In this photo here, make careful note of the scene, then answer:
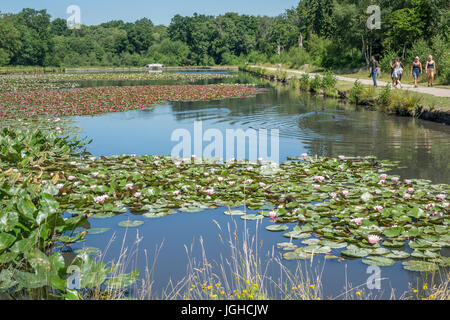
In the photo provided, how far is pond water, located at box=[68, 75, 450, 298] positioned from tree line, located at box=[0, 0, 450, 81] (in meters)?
12.5

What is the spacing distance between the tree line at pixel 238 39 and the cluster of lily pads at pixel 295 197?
24174 mm

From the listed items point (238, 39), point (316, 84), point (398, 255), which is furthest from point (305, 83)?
point (238, 39)

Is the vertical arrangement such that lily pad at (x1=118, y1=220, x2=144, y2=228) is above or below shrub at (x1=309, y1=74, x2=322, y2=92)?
below

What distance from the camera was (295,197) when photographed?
21.9 ft

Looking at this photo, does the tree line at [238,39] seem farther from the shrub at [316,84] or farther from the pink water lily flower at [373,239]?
the pink water lily flower at [373,239]

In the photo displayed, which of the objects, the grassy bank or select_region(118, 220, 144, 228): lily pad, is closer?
select_region(118, 220, 144, 228): lily pad

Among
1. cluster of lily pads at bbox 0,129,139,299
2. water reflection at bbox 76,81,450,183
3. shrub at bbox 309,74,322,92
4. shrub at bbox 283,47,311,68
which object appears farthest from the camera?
shrub at bbox 283,47,311,68

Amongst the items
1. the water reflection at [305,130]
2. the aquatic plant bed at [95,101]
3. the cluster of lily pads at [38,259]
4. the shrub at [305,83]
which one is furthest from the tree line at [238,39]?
the cluster of lily pads at [38,259]

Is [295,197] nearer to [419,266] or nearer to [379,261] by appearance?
[379,261]

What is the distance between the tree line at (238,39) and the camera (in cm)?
3291

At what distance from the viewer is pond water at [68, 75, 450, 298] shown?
4826 mm

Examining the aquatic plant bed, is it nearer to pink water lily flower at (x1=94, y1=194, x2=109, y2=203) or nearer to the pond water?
the pond water

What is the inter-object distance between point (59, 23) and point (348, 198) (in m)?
143

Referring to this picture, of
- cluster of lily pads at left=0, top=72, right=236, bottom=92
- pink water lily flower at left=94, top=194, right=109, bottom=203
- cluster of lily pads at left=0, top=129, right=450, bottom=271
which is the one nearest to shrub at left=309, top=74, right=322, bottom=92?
cluster of lily pads at left=0, top=129, right=450, bottom=271
